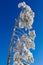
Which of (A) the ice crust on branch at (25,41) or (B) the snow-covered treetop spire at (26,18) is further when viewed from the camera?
(B) the snow-covered treetop spire at (26,18)

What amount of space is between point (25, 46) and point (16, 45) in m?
0.86

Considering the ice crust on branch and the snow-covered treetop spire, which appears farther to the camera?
the snow-covered treetop spire

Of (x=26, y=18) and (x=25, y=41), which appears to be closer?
(x=25, y=41)

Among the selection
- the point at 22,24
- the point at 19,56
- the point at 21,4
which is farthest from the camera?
the point at 21,4

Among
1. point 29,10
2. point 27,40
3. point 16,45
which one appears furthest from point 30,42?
point 29,10

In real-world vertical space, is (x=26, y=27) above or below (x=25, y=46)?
above

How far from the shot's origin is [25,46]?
16031mm

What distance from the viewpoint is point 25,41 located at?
16.5 m

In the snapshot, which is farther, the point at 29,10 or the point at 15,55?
the point at 29,10

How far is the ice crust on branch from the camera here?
1605 cm

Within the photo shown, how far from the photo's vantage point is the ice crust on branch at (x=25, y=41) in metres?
16.0

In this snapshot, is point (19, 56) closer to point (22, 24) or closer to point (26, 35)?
point (26, 35)

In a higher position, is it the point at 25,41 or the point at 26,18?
the point at 26,18

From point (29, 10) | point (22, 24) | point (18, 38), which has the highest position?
point (29, 10)
